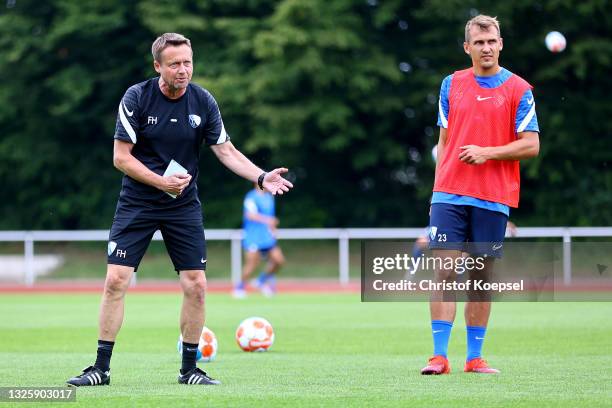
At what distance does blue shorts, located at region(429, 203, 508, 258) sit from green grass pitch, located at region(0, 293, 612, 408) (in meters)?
0.93

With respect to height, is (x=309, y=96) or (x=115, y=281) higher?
(x=309, y=96)

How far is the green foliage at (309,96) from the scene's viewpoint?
96.9ft

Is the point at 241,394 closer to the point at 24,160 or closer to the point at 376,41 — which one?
the point at 376,41

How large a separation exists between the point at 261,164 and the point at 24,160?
7303 millimetres

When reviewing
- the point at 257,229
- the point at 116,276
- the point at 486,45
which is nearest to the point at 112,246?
the point at 116,276

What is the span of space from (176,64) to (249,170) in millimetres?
946

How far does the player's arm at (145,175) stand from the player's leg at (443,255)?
193 centimetres

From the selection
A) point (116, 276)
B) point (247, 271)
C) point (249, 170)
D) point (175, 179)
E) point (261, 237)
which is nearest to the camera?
point (175, 179)

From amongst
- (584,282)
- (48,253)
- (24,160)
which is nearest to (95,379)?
(584,282)

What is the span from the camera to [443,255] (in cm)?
850

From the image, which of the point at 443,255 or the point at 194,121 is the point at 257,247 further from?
the point at 194,121

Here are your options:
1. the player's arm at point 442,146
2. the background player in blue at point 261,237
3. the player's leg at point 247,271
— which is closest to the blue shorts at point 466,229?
the player's arm at point 442,146

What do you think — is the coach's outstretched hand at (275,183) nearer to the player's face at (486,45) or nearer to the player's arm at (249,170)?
the player's arm at (249,170)

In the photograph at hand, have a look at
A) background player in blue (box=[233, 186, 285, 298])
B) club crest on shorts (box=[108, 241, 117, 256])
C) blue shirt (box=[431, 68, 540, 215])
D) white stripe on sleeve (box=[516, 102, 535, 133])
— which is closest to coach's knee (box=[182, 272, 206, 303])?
club crest on shorts (box=[108, 241, 117, 256])
